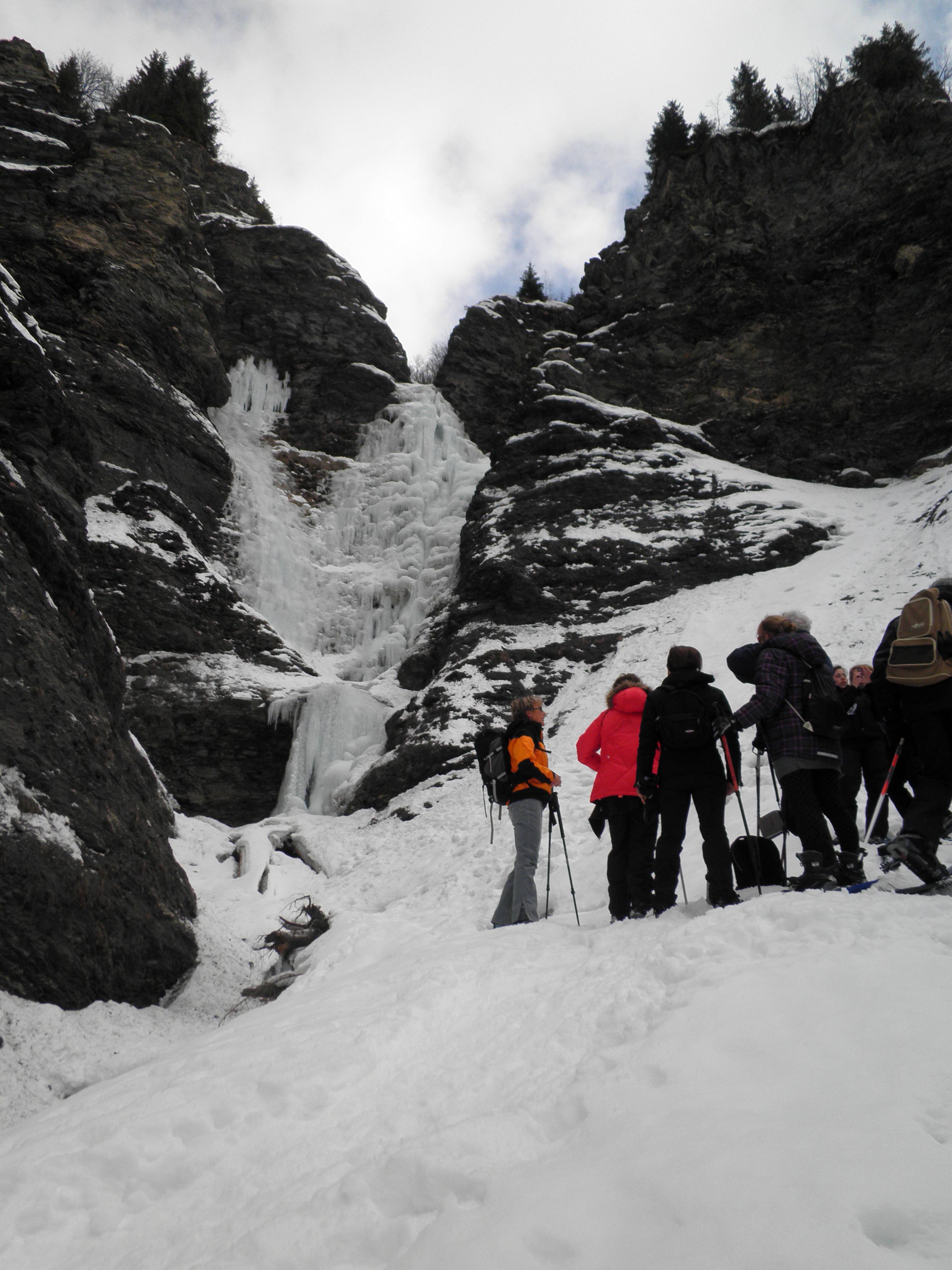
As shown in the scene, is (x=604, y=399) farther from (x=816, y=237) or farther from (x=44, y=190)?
(x=44, y=190)

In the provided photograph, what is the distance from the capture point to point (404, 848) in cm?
1081

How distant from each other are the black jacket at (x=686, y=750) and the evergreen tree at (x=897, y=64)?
3299 centimetres

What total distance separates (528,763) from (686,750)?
5.30 feet

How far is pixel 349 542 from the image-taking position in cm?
2494

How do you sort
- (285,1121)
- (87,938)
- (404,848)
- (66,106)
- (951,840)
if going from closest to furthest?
(285,1121)
(951,840)
(87,938)
(404,848)
(66,106)

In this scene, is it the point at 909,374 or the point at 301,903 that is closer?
the point at 301,903

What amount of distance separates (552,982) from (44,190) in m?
28.3

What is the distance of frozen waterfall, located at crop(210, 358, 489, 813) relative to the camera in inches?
686

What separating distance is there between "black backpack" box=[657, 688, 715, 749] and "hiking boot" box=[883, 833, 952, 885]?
44.4 inches

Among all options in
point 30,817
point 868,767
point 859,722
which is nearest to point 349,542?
point 30,817

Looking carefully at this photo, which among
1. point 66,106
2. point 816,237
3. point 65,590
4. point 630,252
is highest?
point 66,106

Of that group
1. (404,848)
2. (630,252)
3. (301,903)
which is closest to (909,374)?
(630,252)

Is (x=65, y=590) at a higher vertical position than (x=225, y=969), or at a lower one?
higher

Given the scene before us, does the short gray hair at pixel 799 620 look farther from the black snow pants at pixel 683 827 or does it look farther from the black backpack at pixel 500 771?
the black backpack at pixel 500 771
